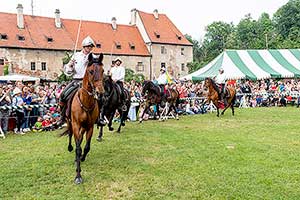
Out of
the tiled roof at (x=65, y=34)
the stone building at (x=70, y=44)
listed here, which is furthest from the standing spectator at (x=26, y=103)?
the tiled roof at (x=65, y=34)

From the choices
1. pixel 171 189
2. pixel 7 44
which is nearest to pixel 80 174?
pixel 171 189

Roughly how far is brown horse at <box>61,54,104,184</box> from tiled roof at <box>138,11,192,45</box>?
47.8 metres

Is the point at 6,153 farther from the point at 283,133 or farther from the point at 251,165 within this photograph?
the point at 283,133

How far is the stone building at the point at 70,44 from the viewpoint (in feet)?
Answer: 142

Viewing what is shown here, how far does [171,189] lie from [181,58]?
52.5 m

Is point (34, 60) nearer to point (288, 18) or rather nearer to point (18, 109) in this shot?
point (18, 109)

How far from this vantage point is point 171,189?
5.55 metres

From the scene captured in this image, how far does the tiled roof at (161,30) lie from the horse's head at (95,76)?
1893 inches

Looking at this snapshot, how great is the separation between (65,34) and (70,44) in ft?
7.08

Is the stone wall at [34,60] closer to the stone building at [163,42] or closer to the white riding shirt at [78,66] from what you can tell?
the stone building at [163,42]

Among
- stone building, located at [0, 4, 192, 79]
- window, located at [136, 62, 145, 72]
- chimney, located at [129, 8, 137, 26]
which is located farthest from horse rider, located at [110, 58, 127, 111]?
chimney, located at [129, 8, 137, 26]

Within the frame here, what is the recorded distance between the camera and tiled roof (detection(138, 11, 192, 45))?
179 feet

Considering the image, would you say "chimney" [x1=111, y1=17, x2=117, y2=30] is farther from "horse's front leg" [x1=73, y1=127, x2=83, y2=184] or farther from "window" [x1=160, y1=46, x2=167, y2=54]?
"horse's front leg" [x1=73, y1=127, x2=83, y2=184]

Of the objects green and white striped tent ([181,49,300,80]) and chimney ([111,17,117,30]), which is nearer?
green and white striped tent ([181,49,300,80])
